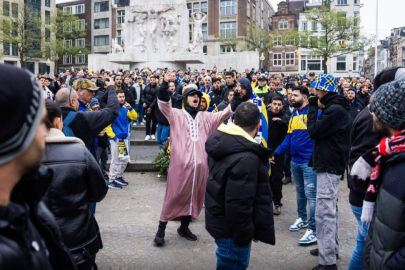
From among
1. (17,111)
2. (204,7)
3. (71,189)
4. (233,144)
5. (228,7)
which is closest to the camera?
(17,111)

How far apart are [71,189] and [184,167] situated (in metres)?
2.48

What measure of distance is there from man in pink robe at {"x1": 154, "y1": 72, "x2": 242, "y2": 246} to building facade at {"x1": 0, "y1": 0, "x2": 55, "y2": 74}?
154 ft

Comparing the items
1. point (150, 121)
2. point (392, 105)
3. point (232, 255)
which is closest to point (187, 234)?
point (232, 255)

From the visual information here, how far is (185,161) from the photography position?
Answer: 19.1 ft

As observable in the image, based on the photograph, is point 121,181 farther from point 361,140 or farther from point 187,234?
point 361,140

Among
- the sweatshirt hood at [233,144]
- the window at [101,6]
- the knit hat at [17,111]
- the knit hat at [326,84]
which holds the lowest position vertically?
the sweatshirt hood at [233,144]

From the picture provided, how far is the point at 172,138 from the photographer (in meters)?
6.02

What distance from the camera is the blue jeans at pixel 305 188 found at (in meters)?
5.87

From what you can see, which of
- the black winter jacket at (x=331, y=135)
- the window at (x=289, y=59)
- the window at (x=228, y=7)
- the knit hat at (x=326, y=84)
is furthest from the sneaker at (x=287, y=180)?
the window at (x=289, y=59)

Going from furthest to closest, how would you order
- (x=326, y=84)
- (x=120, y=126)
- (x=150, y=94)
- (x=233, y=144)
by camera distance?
1. (x=150, y=94)
2. (x=120, y=126)
3. (x=326, y=84)
4. (x=233, y=144)

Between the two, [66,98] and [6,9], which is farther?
[6,9]

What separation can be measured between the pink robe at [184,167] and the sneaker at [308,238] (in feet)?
5.15

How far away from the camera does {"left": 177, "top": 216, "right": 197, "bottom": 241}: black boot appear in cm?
617

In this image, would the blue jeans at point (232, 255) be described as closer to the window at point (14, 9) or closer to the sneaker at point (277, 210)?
the sneaker at point (277, 210)
